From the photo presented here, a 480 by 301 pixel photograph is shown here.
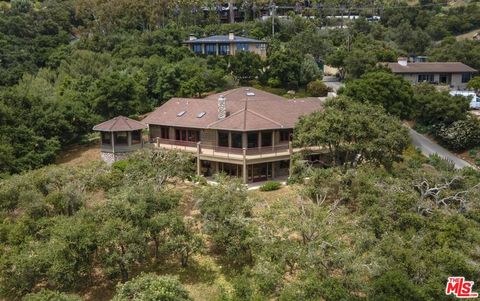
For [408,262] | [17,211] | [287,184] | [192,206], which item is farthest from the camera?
[287,184]

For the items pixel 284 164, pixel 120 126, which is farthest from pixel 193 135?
pixel 284 164

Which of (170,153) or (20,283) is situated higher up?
(170,153)

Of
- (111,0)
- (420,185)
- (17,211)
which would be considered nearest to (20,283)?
(17,211)

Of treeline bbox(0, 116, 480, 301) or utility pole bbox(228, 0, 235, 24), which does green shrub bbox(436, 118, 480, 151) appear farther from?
utility pole bbox(228, 0, 235, 24)

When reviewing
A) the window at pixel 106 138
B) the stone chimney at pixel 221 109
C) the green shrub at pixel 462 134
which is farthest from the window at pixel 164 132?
the green shrub at pixel 462 134

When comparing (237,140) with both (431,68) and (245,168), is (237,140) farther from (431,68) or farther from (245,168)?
(431,68)

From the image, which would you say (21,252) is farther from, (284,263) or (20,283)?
(284,263)

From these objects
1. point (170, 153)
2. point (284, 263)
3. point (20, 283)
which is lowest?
point (20, 283)

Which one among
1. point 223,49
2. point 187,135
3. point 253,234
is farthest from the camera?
point 223,49
